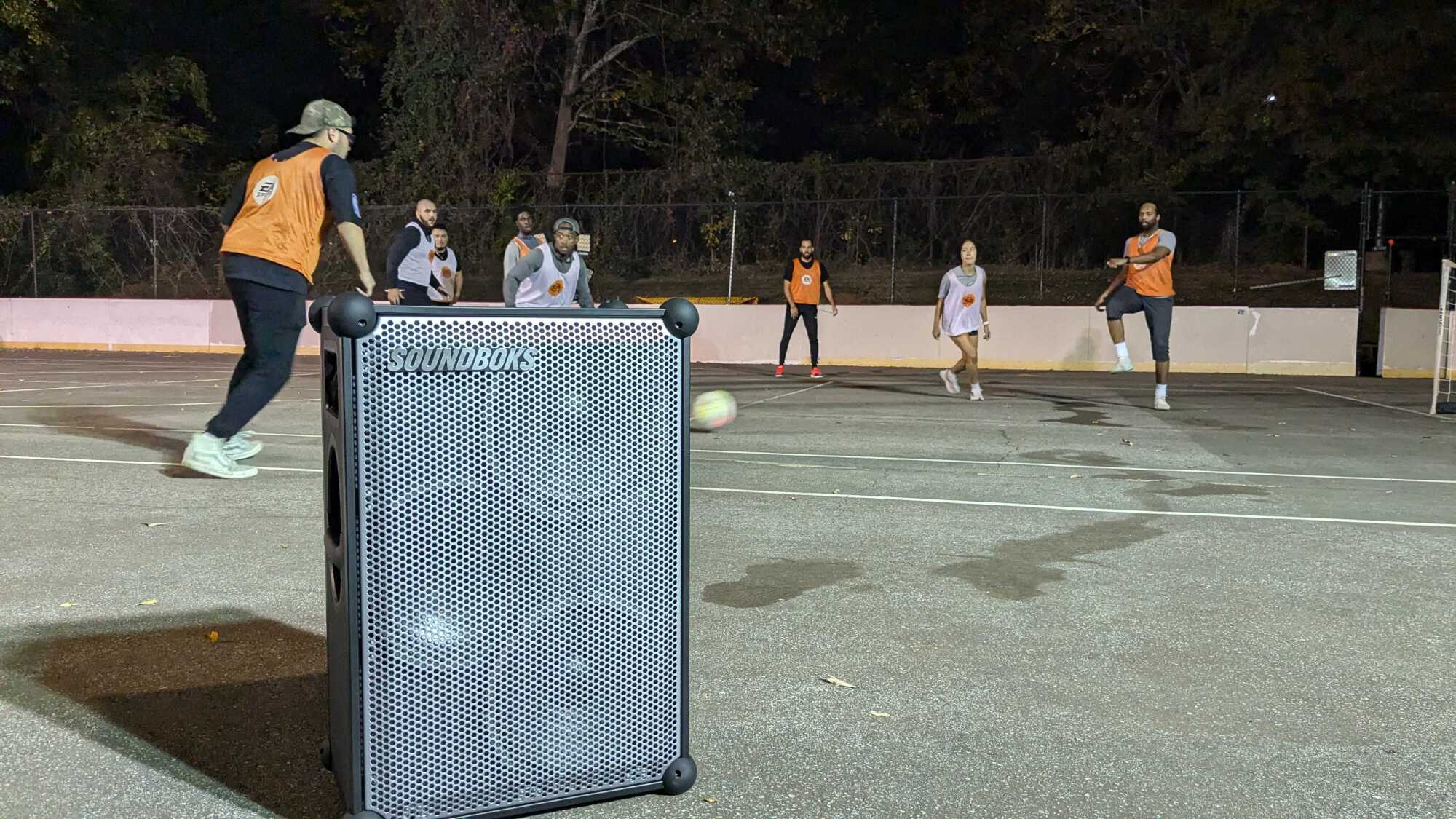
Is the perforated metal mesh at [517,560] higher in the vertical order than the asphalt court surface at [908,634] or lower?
higher

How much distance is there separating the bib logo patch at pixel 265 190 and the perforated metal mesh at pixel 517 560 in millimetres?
4345

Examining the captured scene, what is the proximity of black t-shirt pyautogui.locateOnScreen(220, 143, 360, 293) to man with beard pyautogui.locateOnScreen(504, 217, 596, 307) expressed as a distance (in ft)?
12.7

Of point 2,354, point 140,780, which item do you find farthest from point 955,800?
point 2,354

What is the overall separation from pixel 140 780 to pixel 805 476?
5630mm

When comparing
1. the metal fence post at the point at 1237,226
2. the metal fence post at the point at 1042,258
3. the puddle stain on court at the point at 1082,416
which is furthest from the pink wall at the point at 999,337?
the puddle stain on court at the point at 1082,416

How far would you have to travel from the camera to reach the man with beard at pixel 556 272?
1079cm

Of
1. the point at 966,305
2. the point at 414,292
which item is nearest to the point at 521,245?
the point at 414,292

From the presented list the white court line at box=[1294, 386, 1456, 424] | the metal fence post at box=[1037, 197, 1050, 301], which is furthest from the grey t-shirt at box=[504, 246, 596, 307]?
the metal fence post at box=[1037, 197, 1050, 301]

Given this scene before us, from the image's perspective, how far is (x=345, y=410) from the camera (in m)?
2.68

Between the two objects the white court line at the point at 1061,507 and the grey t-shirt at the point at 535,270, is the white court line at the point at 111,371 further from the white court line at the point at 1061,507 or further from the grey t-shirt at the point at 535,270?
the white court line at the point at 1061,507

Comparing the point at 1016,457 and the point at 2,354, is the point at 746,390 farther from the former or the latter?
the point at 2,354

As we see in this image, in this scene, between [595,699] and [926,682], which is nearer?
[595,699]

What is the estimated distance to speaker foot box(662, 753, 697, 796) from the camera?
314 cm

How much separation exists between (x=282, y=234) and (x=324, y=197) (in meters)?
0.28
